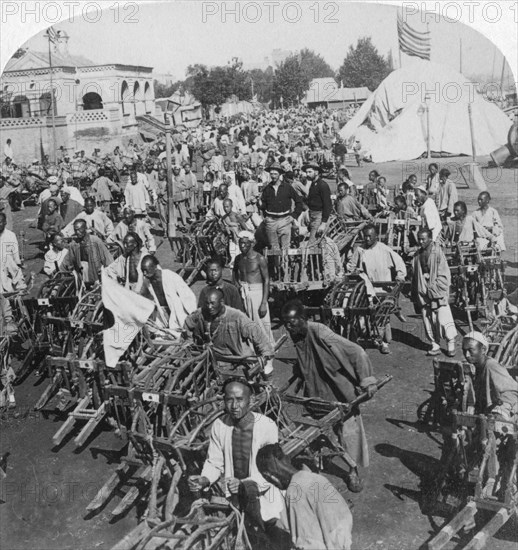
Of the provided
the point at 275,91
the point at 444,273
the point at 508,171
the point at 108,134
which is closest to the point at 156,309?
the point at 444,273

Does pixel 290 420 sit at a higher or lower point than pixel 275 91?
lower

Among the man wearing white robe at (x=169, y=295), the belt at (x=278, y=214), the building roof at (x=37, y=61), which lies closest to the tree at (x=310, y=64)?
the building roof at (x=37, y=61)

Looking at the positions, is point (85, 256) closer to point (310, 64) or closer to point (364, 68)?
point (310, 64)

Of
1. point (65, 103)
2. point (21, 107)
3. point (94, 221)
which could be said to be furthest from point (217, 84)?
point (94, 221)

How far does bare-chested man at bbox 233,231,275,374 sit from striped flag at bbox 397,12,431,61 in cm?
1610

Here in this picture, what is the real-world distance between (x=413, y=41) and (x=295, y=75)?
14.8 meters

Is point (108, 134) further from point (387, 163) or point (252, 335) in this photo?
point (252, 335)

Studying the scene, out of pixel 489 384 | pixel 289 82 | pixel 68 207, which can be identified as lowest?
pixel 489 384

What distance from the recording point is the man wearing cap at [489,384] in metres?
5.41

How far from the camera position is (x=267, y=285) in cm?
870

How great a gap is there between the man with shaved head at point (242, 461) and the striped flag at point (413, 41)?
782 inches

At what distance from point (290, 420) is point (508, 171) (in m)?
18.3

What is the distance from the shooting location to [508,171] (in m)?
21.9

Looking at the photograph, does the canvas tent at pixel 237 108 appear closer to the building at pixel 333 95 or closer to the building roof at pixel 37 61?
Answer: the building at pixel 333 95
